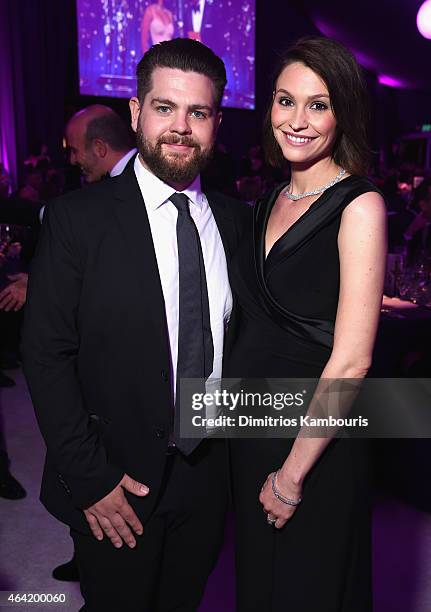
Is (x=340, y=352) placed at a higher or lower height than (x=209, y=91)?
lower

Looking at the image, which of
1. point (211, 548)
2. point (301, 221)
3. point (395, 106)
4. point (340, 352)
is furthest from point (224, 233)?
point (395, 106)

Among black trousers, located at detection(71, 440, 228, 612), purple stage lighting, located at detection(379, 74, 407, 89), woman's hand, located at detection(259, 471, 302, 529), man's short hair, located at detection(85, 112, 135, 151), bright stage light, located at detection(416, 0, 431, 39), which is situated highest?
bright stage light, located at detection(416, 0, 431, 39)

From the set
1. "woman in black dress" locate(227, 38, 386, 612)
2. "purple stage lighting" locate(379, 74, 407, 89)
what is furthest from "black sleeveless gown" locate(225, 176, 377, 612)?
"purple stage lighting" locate(379, 74, 407, 89)

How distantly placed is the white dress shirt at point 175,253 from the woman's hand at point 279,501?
32cm

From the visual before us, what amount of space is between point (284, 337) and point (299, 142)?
48 cm

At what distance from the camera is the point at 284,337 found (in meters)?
1.51

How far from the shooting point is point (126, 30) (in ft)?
31.0

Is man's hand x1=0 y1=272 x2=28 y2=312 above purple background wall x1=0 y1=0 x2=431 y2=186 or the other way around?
the other way around

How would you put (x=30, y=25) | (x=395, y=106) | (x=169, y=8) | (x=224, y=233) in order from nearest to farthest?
1. (x=224, y=233)
2. (x=30, y=25)
3. (x=169, y=8)
4. (x=395, y=106)

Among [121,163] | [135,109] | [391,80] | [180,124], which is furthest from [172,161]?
[391,80]

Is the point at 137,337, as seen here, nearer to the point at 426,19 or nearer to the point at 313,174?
the point at 313,174

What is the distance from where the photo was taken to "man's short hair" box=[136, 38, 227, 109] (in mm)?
1493

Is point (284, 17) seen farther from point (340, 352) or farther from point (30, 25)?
point (340, 352)

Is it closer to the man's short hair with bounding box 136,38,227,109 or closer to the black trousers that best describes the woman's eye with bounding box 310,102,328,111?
the man's short hair with bounding box 136,38,227,109
